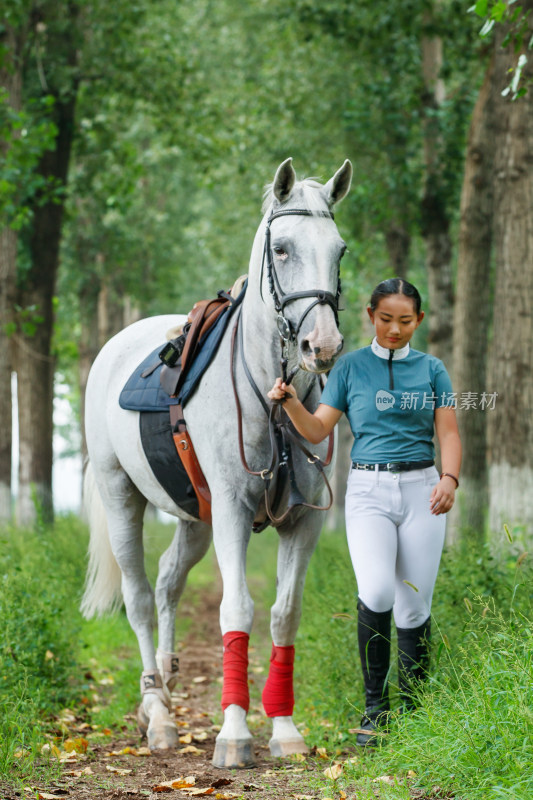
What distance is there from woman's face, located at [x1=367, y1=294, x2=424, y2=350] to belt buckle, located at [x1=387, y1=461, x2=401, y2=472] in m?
0.53

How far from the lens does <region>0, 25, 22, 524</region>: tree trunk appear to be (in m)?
10.6

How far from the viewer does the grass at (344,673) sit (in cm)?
336

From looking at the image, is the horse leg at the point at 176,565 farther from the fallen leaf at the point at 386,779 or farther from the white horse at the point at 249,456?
the fallen leaf at the point at 386,779

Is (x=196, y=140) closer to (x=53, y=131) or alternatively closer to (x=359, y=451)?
(x=53, y=131)

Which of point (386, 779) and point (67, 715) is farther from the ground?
point (386, 779)

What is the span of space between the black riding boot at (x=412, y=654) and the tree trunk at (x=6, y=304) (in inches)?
273

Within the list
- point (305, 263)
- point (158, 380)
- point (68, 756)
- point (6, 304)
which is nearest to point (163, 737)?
point (68, 756)

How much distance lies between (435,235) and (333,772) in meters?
9.68

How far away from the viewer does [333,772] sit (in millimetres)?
3969

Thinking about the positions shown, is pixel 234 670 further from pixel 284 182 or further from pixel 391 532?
pixel 284 182

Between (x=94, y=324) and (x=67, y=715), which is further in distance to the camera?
(x=94, y=324)

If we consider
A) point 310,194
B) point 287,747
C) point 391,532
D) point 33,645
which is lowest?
point 287,747

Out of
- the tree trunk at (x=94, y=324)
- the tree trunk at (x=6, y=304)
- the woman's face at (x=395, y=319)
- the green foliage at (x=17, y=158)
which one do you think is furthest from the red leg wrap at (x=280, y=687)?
the tree trunk at (x=94, y=324)

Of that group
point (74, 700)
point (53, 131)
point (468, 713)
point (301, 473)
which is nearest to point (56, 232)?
point (53, 131)
